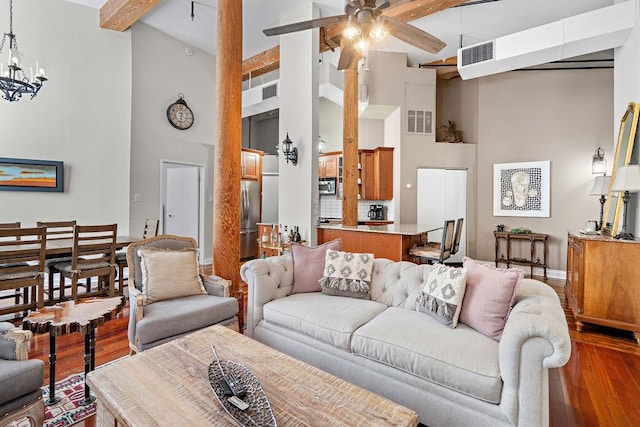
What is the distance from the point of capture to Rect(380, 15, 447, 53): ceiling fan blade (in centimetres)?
288

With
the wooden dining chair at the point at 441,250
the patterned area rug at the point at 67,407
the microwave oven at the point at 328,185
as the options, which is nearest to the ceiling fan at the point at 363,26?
the wooden dining chair at the point at 441,250

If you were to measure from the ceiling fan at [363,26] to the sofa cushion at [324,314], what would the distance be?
7.51 feet

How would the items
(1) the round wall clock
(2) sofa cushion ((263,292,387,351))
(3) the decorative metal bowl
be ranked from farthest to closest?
(1) the round wall clock
(2) sofa cushion ((263,292,387,351))
(3) the decorative metal bowl

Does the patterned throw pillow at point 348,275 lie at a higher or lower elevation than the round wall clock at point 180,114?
lower

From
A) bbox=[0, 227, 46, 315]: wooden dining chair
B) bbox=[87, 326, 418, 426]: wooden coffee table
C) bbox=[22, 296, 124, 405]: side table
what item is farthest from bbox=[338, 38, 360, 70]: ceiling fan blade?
bbox=[0, 227, 46, 315]: wooden dining chair

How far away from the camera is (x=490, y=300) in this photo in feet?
6.41

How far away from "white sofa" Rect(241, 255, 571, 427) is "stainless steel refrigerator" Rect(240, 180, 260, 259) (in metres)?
4.23

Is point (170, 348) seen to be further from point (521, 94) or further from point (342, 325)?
point (521, 94)

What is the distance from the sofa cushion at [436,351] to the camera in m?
1.63

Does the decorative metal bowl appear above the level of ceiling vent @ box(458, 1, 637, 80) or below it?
below

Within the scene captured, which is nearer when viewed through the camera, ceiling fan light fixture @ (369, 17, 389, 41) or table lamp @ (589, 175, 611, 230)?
ceiling fan light fixture @ (369, 17, 389, 41)

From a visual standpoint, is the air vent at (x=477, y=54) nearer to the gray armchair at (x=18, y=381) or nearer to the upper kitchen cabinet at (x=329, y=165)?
the upper kitchen cabinet at (x=329, y=165)

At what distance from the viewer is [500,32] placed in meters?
5.37

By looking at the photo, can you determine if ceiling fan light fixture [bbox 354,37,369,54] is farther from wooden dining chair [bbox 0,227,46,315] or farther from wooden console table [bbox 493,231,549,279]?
wooden console table [bbox 493,231,549,279]
